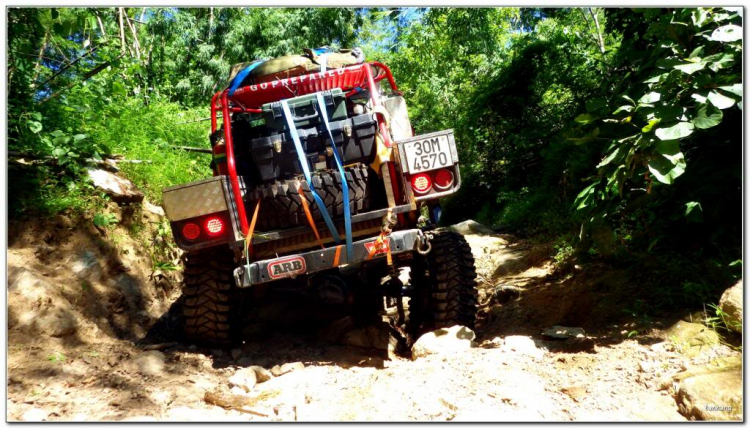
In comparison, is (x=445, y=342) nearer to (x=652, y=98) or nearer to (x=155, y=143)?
(x=652, y=98)

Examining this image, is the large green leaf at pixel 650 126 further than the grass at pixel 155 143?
No

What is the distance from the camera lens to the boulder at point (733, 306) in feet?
9.57

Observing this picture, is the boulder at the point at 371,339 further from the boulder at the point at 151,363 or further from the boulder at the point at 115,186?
the boulder at the point at 115,186

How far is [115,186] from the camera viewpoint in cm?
533

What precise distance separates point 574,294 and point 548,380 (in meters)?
1.87

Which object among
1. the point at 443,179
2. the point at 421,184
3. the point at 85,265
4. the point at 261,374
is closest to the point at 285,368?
the point at 261,374

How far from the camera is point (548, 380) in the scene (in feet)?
9.32

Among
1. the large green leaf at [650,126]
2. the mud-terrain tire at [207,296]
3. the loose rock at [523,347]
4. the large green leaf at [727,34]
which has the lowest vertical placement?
the loose rock at [523,347]

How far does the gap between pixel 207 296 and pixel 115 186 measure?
6.98ft

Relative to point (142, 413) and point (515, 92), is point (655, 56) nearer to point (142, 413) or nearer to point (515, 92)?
point (142, 413)

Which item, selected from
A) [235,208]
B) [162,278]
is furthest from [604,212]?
[162,278]

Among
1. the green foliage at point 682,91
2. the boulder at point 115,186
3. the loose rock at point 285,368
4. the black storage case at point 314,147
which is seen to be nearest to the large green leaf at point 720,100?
the green foliage at point 682,91

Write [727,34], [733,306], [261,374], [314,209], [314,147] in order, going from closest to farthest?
[727,34] → [733,306] → [261,374] → [314,209] → [314,147]

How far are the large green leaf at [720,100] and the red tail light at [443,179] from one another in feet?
5.22
